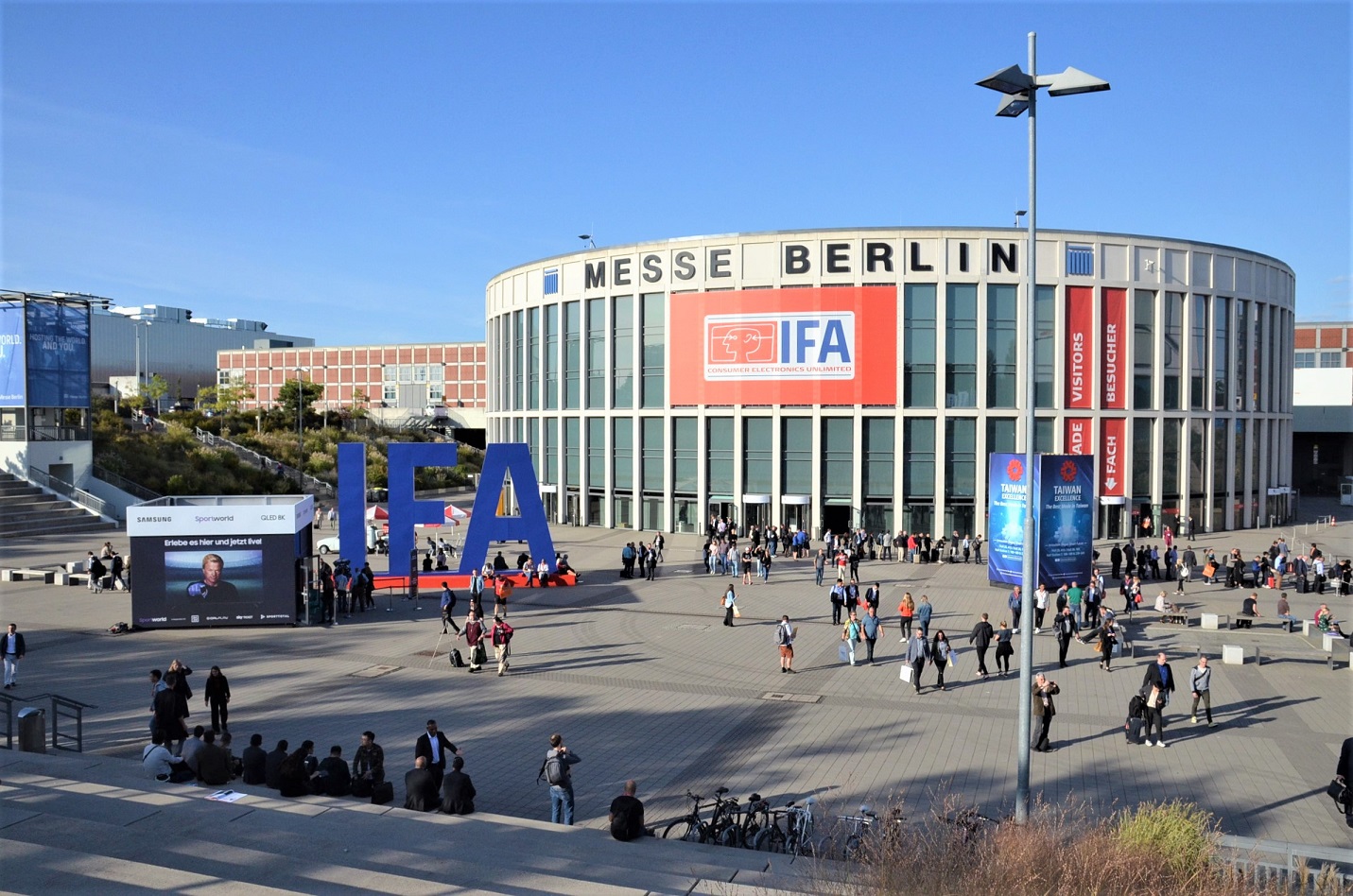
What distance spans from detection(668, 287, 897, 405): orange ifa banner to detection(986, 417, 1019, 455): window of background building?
4581mm

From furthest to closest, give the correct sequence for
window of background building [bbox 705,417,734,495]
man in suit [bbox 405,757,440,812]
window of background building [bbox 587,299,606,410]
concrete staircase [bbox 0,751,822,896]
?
window of background building [bbox 587,299,606,410] < window of background building [bbox 705,417,734,495] < man in suit [bbox 405,757,440,812] < concrete staircase [bbox 0,751,822,896]

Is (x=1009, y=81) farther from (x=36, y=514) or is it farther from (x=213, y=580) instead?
(x=36, y=514)

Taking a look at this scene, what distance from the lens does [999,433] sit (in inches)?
1738

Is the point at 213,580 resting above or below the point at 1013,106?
below

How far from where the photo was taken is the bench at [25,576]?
32156 mm

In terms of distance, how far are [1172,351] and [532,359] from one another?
1313 inches

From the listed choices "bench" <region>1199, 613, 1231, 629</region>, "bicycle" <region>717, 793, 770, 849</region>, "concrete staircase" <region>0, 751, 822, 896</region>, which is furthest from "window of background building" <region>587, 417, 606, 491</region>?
"bicycle" <region>717, 793, 770, 849</region>

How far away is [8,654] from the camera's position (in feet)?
61.9

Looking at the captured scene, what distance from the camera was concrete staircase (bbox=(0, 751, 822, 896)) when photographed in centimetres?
906

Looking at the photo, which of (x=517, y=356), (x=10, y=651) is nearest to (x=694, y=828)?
(x=10, y=651)

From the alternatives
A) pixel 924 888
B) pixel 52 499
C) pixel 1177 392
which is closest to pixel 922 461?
pixel 1177 392

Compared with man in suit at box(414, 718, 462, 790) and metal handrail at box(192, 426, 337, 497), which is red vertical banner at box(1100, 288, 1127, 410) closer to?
man in suit at box(414, 718, 462, 790)

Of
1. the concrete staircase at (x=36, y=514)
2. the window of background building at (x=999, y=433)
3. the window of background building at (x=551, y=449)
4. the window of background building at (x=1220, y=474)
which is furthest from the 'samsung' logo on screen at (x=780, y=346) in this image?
the concrete staircase at (x=36, y=514)

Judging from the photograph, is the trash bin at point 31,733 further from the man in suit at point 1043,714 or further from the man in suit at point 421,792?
the man in suit at point 1043,714
